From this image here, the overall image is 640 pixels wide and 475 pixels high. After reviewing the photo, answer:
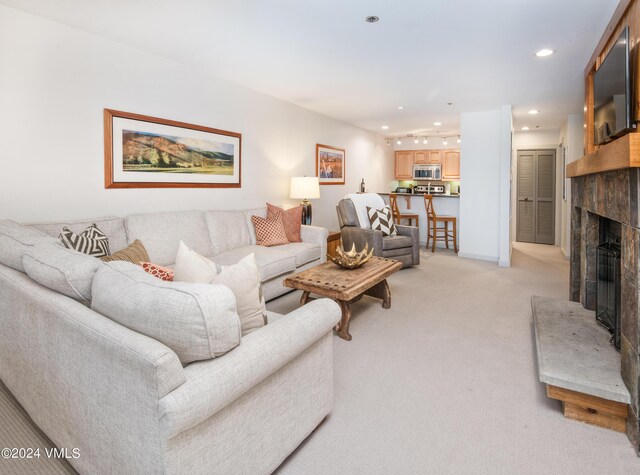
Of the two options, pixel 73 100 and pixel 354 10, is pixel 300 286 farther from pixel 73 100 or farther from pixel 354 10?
pixel 73 100

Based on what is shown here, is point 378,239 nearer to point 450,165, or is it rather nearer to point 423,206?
point 423,206

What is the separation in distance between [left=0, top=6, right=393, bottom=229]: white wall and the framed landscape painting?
0.23 ft

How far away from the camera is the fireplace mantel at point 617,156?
1600 millimetres

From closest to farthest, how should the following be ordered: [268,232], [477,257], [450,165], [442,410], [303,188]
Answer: [442,410] < [268,232] < [303,188] < [477,257] < [450,165]

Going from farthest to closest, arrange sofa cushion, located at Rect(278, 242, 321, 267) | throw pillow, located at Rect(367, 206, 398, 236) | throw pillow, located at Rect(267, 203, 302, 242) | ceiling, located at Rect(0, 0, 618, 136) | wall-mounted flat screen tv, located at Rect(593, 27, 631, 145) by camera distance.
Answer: throw pillow, located at Rect(367, 206, 398, 236) → throw pillow, located at Rect(267, 203, 302, 242) → sofa cushion, located at Rect(278, 242, 321, 267) → ceiling, located at Rect(0, 0, 618, 136) → wall-mounted flat screen tv, located at Rect(593, 27, 631, 145)

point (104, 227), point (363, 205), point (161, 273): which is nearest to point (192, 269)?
point (161, 273)

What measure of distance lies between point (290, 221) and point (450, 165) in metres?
5.70

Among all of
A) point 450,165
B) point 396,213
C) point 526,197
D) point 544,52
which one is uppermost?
point 544,52

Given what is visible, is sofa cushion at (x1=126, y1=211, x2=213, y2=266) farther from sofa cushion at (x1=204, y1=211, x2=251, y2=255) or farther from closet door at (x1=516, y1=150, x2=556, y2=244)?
closet door at (x1=516, y1=150, x2=556, y2=244)

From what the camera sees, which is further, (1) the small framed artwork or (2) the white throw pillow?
(1) the small framed artwork

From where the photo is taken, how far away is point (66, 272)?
1.46m

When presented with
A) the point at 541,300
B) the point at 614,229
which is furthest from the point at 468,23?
the point at 541,300

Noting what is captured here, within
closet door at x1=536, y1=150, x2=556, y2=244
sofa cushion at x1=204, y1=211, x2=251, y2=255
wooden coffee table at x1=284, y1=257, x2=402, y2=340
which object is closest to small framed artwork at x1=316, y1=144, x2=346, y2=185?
sofa cushion at x1=204, y1=211, x2=251, y2=255

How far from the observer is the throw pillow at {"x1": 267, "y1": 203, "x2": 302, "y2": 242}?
449 centimetres
